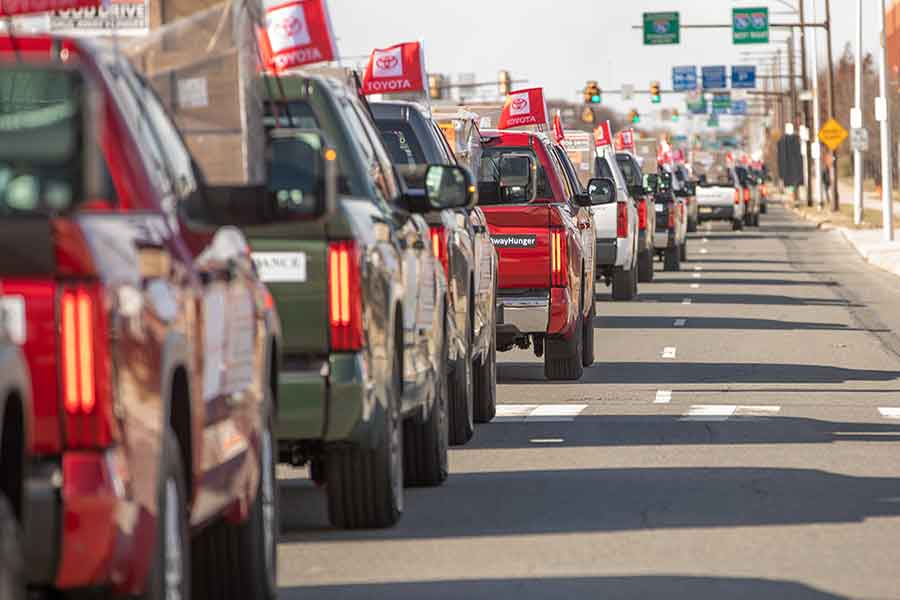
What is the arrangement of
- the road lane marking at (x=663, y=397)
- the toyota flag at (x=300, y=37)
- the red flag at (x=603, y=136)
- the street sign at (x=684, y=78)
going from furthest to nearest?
the street sign at (x=684, y=78), the red flag at (x=603, y=136), the road lane marking at (x=663, y=397), the toyota flag at (x=300, y=37)

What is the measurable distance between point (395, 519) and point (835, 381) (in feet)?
30.5

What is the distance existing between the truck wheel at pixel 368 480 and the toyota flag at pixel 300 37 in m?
2.77

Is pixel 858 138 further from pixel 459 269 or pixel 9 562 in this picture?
pixel 9 562

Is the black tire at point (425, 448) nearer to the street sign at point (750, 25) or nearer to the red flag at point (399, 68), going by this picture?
the red flag at point (399, 68)

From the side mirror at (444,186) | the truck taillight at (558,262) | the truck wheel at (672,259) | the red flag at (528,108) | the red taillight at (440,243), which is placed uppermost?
the red flag at (528,108)

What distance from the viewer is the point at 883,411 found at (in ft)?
54.2

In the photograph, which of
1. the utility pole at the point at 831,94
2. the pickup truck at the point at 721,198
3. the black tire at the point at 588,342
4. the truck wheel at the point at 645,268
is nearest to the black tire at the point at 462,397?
the black tire at the point at 588,342

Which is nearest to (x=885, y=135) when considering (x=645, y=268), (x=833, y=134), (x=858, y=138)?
(x=858, y=138)

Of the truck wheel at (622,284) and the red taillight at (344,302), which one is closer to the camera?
the red taillight at (344,302)

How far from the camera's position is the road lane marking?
17.4 meters

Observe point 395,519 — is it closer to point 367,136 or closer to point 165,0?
point 367,136

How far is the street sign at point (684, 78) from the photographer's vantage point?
12512cm

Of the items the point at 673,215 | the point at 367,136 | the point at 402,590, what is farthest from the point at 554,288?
the point at 673,215

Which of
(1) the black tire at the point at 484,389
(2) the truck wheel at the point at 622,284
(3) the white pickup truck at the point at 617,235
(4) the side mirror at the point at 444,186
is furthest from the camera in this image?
(2) the truck wheel at the point at 622,284
